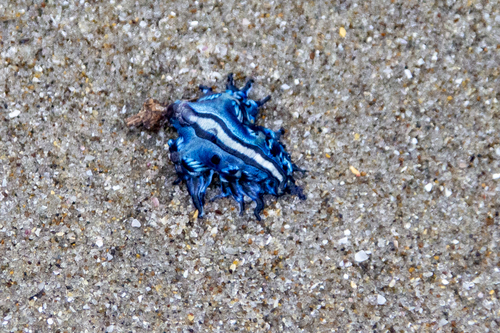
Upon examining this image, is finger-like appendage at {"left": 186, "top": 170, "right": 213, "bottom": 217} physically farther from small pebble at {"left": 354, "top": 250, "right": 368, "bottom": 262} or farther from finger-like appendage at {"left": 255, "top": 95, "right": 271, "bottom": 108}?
small pebble at {"left": 354, "top": 250, "right": 368, "bottom": 262}

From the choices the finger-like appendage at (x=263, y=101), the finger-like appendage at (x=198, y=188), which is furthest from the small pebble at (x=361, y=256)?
the finger-like appendage at (x=263, y=101)

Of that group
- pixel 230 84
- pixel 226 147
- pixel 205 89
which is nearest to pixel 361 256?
pixel 226 147

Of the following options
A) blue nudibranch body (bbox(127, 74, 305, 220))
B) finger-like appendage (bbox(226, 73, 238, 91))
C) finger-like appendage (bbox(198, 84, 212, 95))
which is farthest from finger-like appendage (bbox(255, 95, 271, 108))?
finger-like appendage (bbox(198, 84, 212, 95))

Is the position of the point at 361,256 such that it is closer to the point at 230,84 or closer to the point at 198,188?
the point at 198,188

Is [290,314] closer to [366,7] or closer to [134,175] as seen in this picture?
[134,175]

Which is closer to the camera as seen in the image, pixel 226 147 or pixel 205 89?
pixel 226 147

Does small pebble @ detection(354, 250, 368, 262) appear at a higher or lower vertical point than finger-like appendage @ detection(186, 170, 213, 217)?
lower

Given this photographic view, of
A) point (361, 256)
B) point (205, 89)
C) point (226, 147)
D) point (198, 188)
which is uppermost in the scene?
point (205, 89)

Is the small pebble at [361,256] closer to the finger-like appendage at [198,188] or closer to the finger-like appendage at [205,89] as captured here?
the finger-like appendage at [198,188]
